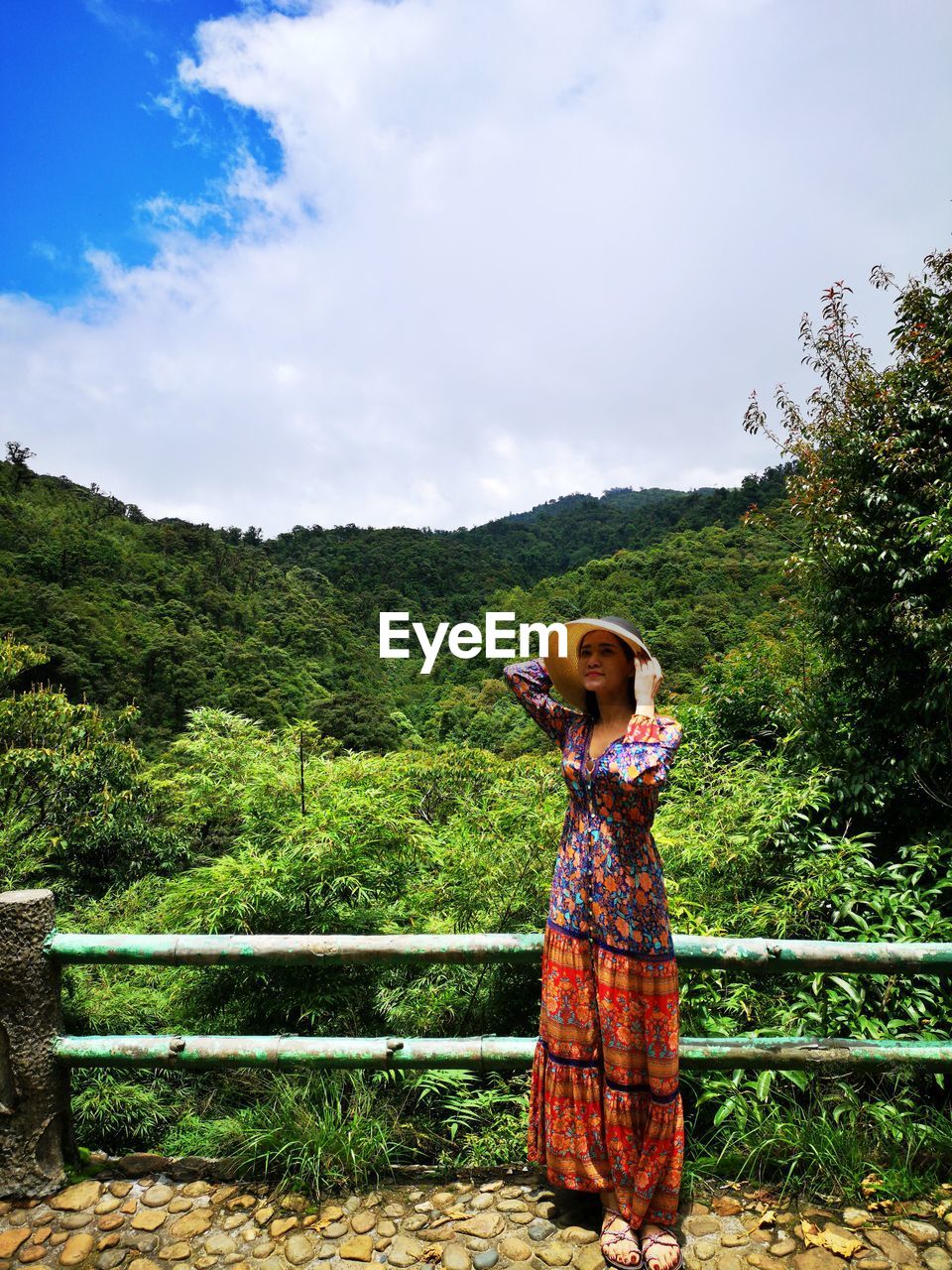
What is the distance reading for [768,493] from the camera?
37594 mm

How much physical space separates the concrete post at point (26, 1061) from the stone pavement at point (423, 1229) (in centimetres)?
8

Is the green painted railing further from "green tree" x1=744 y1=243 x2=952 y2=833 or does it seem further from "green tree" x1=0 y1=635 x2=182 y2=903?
"green tree" x1=0 y1=635 x2=182 y2=903

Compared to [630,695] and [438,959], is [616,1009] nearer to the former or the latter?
[438,959]

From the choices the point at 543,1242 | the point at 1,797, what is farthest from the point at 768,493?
the point at 543,1242

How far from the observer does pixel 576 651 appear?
7.66 feet

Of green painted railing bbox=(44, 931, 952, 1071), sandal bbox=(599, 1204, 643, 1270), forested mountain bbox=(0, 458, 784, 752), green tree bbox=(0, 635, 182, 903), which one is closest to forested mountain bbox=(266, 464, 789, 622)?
forested mountain bbox=(0, 458, 784, 752)

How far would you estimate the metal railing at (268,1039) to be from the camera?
2264mm

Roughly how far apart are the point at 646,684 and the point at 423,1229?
1671 millimetres

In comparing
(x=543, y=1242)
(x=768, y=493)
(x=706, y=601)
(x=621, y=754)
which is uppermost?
(x=768, y=493)

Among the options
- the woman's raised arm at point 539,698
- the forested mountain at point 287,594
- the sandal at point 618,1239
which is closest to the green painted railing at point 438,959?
the sandal at point 618,1239

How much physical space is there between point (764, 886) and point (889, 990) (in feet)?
3.55

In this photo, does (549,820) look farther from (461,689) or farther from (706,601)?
(461,689)

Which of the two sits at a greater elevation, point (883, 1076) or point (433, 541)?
point (433, 541)

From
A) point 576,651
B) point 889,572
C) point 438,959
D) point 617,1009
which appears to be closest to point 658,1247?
point 617,1009
